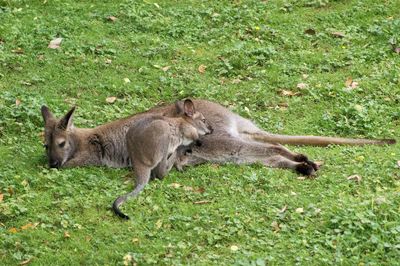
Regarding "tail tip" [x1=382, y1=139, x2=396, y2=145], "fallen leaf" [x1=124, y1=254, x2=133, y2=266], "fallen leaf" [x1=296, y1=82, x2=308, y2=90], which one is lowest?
"fallen leaf" [x1=296, y1=82, x2=308, y2=90]

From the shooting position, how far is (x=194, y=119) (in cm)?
895

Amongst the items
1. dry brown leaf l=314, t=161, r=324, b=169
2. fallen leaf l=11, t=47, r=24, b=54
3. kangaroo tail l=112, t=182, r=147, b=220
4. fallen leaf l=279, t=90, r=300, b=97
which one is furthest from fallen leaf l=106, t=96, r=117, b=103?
dry brown leaf l=314, t=161, r=324, b=169

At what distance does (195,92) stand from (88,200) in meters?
3.31

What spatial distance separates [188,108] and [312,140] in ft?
4.90

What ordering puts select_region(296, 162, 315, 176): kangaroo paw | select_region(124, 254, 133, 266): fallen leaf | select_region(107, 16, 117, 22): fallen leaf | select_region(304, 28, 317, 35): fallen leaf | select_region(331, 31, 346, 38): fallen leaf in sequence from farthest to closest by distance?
select_region(107, 16, 117, 22): fallen leaf
select_region(304, 28, 317, 35): fallen leaf
select_region(331, 31, 346, 38): fallen leaf
select_region(296, 162, 315, 176): kangaroo paw
select_region(124, 254, 133, 266): fallen leaf

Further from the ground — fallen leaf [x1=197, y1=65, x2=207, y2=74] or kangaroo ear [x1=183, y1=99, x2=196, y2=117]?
kangaroo ear [x1=183, y1=99, x2=196, y2=117]

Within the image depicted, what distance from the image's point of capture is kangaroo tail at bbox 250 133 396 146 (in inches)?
360

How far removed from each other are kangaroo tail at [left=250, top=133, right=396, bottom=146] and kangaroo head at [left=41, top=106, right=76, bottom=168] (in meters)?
2.09

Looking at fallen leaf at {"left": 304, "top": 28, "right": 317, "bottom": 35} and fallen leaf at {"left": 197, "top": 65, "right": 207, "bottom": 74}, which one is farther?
fallen leaf at {"left": 304, "top": 28, "right": 317, "bottom": 35}

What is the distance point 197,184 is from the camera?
8219 mm

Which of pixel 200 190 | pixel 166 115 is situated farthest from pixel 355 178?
pixel 166 115

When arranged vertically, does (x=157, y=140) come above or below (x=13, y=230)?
above

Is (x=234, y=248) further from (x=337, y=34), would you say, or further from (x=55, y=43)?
(x=337, y=34)

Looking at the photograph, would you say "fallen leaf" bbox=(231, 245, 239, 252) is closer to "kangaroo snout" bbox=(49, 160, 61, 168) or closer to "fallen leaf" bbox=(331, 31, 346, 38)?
"kangaroo snout" bbox=(49, 160, 61, 168)
